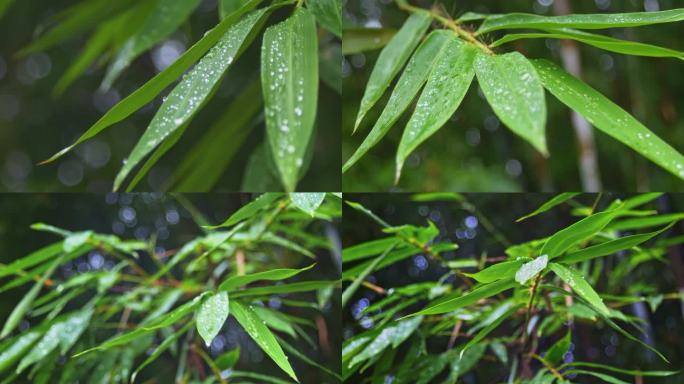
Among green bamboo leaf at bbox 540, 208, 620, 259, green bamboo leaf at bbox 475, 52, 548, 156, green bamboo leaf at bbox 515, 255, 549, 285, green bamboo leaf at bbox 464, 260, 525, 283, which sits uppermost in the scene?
green bamboo leaf at bbox 475, 52, 548, 156

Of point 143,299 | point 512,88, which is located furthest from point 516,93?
point 143,299

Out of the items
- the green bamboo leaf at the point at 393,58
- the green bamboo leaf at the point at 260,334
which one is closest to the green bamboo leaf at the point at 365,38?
the green bamboo leaf at the point at 393,58

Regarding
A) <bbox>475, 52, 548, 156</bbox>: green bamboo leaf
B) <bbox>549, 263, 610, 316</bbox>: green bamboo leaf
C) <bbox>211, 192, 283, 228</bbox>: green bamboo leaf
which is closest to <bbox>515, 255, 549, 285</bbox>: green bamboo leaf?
<bbox>549, 263, 610, 316</bbox>: green bamboo leaf

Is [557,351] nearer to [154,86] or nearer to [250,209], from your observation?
[250,209]

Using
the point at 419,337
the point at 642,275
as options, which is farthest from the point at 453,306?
the point at 642,275

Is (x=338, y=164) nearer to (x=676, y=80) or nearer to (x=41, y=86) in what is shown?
(x=676, y=80)

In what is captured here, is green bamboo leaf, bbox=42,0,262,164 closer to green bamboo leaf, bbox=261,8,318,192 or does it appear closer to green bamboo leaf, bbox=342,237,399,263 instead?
green bamboo leaf, bbox=261,8,318,192

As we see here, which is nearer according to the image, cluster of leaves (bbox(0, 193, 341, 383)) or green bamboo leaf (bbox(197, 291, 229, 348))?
green bamboo leaf (bbox(197, 291, 229, 348))
